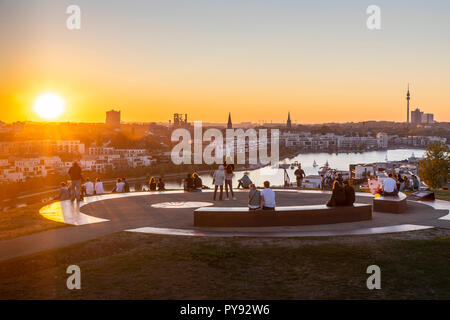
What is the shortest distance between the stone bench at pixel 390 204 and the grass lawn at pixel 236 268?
142 inches

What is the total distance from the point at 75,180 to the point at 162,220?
4776 mm

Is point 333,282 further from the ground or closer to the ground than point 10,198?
further from the ground

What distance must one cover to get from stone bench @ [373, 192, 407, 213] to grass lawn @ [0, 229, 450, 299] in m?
3.62

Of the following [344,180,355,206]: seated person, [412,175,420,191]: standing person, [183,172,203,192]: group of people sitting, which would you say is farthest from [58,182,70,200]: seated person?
[412,175,420,191]: standing person

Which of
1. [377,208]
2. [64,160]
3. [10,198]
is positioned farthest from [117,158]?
[377,208]

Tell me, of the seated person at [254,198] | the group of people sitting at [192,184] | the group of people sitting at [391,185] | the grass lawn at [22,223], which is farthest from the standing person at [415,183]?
the grass lawn at [22,223]

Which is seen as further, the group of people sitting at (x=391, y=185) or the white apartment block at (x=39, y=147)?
the white apartment block at (x=39, y=147)

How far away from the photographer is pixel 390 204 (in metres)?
13.2

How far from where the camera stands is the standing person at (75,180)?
48.2ft

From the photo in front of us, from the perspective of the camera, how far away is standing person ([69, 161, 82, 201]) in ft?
48.2

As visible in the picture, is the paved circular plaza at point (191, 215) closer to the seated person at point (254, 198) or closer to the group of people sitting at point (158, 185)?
the seated person at point (254, 198)
